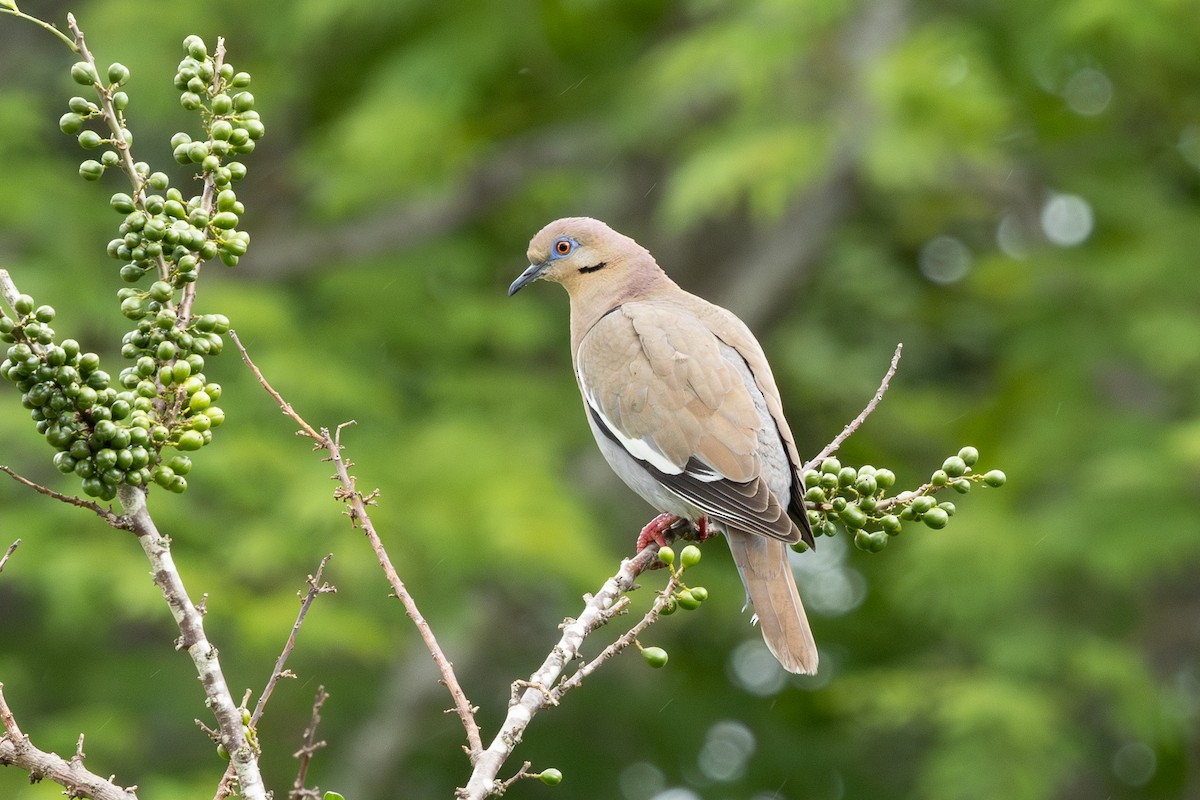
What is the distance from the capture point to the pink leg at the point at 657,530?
4.20 m

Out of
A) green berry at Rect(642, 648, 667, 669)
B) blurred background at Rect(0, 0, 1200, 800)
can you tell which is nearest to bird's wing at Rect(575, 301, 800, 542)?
green berry at Rect(642, 648, 667, 669)

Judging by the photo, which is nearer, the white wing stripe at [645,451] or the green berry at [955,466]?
the green berry at [955,466]

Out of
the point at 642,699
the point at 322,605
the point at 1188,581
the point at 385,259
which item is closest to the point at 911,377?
the point at 1188,581

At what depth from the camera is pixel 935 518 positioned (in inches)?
120

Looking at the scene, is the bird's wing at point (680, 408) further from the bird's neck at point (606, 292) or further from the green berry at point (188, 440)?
the green berry at point (188, 440)

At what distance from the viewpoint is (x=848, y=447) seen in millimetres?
10695

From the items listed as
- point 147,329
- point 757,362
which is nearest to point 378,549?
point 147,329

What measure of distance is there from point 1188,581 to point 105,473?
9.23 meters

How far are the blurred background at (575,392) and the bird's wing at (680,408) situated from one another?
3.04m

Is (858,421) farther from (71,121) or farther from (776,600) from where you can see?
(71,121)

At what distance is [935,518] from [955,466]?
0.24 meters

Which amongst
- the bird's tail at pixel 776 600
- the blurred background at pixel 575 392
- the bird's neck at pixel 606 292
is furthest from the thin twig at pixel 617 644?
the blurred background at pixel 575 392

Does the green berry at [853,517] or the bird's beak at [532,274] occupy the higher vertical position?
the bird's beak at [532,274]

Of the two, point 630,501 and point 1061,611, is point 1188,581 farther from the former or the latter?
point 630,501
